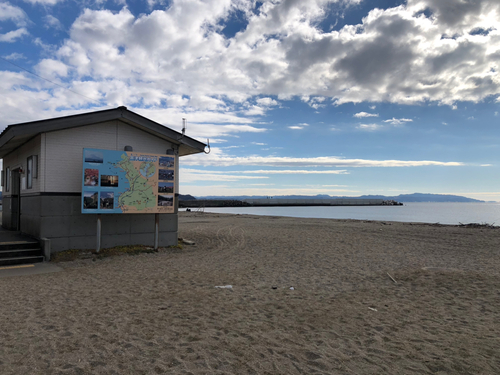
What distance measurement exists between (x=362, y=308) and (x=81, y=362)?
4491 millimetres

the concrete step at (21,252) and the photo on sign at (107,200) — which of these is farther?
the photo on sign at (107,200)

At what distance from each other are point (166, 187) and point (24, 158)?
526cm

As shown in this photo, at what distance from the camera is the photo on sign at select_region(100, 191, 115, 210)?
10.3 m

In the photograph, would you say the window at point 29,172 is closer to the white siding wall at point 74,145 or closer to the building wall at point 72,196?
the building wall at point 72,196

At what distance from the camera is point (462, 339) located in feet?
14.6

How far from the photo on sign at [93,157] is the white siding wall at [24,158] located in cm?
144

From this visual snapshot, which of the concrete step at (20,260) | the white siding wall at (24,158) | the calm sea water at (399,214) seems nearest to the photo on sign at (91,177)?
the white siding wall at (24,158)

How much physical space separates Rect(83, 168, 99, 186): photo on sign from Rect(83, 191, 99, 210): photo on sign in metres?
0.28

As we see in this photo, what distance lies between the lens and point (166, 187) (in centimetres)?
1152

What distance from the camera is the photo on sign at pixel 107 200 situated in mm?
10281

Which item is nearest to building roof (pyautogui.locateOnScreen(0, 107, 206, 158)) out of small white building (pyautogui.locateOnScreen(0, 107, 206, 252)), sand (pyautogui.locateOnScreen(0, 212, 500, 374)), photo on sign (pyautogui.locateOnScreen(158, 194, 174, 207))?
small white building (pyautogui.locateOnScreen(0, 107, 206, 252))

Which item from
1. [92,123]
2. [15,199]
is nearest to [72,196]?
[92,123]

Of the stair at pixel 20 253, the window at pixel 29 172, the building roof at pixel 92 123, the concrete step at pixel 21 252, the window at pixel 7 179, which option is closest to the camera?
the stair at pixel 20 253

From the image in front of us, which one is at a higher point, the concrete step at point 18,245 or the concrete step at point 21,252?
the concrete step at point 18,245
